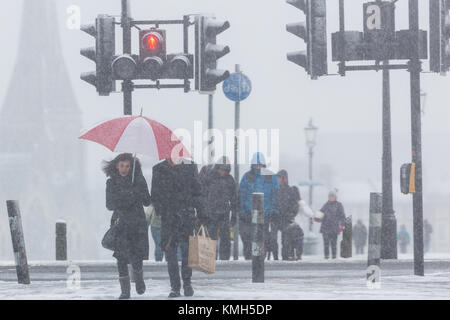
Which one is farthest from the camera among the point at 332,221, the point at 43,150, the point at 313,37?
the point at 43,150

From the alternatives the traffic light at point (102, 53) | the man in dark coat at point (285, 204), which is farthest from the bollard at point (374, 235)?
the man in dark coat at point (285, 204)

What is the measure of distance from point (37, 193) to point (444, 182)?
55093 mm

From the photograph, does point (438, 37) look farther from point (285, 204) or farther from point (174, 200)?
point (285, 204)

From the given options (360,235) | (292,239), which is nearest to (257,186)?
(292,239)

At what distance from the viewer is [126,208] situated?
1191 cm

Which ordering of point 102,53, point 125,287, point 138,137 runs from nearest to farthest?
point 138,137, point 125,287, point 102,53

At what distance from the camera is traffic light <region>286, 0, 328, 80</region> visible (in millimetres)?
14789

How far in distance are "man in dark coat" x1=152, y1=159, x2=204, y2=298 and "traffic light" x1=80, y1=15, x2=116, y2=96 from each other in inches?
133

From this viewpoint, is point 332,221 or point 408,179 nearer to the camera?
point 408,179

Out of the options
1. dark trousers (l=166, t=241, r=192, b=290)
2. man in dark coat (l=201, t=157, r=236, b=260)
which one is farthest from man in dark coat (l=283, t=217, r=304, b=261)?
dark trousers (l=166, t=241, r=192, b=290)

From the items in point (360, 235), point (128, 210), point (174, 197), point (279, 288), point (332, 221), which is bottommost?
point (360, 235)

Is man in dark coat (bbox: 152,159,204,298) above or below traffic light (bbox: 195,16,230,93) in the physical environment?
below

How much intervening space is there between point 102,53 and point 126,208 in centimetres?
397

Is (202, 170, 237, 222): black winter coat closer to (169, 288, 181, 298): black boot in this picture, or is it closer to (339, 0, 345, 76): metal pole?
(339, 0, 345, 76): metal pole
